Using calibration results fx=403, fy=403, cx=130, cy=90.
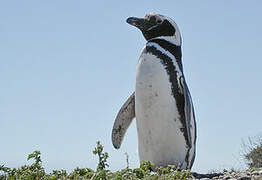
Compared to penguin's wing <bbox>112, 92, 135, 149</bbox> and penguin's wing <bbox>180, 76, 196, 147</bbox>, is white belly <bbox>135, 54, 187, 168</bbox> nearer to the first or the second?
penguin's wing <bbox>180, 76, 196, 147</bbox>

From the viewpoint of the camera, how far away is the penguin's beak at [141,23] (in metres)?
7.40

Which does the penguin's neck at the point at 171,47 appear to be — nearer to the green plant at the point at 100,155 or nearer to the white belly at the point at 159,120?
the white belly at the point at 159,120

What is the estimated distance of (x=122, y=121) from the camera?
8039 mm

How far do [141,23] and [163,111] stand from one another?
1889 mm

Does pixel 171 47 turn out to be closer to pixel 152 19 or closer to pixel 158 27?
pixel 158 27

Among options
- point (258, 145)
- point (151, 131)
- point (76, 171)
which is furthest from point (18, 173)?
point (258, 145)

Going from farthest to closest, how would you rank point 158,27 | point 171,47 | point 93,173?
point 158,27 < point 171,47 < point 93,173

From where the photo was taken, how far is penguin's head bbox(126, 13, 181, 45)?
7230 millimetres

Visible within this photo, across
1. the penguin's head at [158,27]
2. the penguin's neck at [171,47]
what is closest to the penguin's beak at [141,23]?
the penguin's head at [158,27]

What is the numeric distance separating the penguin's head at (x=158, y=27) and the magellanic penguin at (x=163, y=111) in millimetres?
374

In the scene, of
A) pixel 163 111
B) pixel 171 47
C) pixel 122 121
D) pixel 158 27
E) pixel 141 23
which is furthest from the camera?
pixel 122 121

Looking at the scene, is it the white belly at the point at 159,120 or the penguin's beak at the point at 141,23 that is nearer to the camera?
the white belly at the point at 159,120

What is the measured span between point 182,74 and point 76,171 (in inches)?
130

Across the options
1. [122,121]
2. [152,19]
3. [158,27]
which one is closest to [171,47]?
[158,27]
